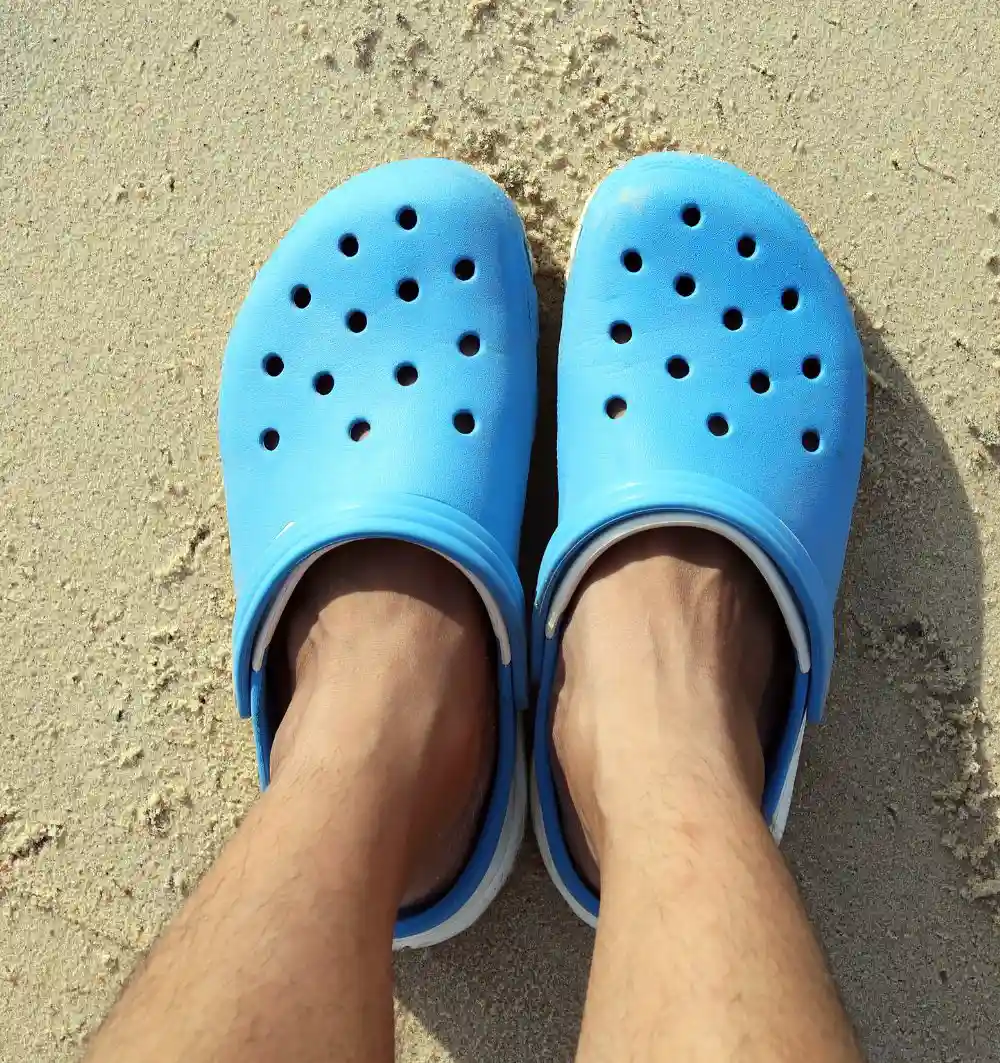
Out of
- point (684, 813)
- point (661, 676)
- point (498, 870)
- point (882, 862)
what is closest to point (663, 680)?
point (661, 676)

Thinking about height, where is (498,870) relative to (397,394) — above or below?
below

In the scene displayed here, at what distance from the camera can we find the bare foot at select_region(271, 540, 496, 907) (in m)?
0.83

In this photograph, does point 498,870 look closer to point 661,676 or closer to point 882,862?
point 661,676

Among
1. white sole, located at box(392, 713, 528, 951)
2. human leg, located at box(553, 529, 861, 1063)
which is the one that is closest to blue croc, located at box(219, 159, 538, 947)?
white sole, located at box(392, 713, 528, 951)

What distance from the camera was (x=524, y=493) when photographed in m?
1.00

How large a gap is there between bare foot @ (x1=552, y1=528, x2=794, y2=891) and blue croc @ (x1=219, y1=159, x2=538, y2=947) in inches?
2.9

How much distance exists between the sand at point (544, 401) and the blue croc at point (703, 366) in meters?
0.07

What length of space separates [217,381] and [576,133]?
18.0 inches

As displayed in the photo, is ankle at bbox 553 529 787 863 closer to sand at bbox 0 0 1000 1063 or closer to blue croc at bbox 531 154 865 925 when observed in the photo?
blue croc at bbox 531 154 865 925

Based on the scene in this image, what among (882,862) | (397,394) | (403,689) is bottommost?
(882,862)

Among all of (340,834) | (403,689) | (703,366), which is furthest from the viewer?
(703,366)

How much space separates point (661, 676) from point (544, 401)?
350 millimetres

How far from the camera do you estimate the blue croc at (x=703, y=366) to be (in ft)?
3.15

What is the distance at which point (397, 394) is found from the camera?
100cm
